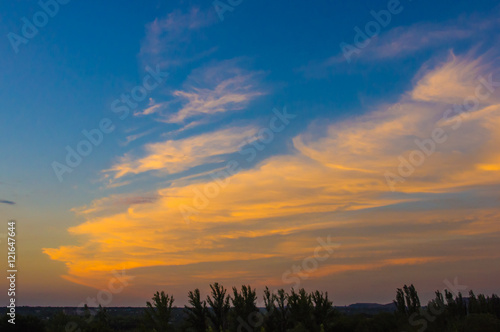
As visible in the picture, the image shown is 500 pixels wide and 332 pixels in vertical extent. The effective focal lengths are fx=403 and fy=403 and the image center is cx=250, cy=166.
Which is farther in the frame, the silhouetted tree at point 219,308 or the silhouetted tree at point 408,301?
the silhouetted tree at point 408,301

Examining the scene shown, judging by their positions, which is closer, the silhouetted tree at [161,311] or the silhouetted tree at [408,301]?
the silhouetted tree at [161,311]

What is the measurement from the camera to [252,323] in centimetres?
3108

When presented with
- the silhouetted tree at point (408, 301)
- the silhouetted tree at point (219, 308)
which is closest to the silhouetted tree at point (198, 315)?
the silhouetted tree at point (219, 308)

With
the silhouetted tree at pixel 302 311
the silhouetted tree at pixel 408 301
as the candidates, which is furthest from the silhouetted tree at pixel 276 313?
the silhouetted tree at pixel 408 301

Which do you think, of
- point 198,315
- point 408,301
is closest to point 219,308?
point 198,315

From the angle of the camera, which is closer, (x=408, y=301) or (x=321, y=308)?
(x=321, y=308)

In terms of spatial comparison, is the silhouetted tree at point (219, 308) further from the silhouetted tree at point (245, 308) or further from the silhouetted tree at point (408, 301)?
the silhouetted tree at point (408, 301)

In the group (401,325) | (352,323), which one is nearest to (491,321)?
(401,325)

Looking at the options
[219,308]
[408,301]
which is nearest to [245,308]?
[219,308]

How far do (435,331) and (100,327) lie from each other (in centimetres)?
3794

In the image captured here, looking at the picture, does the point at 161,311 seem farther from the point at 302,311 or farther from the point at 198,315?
the point at 302,311

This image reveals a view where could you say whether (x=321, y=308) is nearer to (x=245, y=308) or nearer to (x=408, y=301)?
(x=245, y=308)

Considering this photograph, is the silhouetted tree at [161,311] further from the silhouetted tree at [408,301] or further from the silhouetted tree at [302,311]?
the silhouetted tree at [408,301]

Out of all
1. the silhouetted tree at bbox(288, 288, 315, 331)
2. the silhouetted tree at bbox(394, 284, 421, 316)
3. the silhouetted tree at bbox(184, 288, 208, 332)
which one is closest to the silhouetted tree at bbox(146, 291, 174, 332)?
the silhouetted tree at bbox(184, 288, 208, 332)
